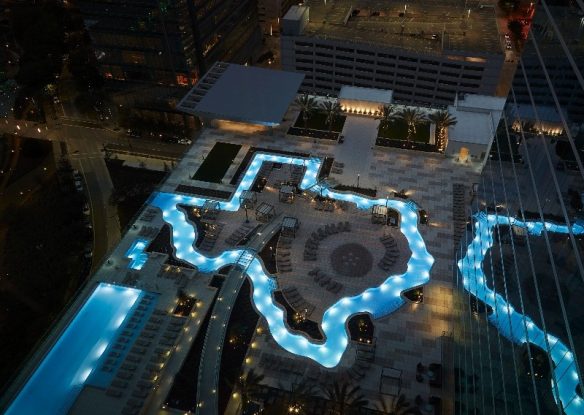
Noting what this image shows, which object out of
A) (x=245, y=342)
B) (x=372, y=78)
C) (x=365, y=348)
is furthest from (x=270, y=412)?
(x=372, y=78)

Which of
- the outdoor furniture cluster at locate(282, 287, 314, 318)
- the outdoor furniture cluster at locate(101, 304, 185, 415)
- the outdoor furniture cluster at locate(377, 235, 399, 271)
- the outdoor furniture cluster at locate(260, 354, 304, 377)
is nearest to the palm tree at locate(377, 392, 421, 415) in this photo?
the outdoor furniture cluster at locate(260, 354, 304, 377)

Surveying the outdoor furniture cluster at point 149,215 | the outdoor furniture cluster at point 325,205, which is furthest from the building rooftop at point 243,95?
the outdoor furniture cluster at point 149,215

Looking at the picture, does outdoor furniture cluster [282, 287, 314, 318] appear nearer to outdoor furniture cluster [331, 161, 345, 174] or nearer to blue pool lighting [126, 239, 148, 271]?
blue pool lighting [126, 239, 148, 271]

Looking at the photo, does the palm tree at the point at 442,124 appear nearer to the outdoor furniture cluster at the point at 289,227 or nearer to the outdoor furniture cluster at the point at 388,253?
the outdoor furniture cluster at the point at 388,253

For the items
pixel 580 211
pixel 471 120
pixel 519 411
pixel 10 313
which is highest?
Answer: pixel 580 211

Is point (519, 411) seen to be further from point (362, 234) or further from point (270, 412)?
point (362, 234)
